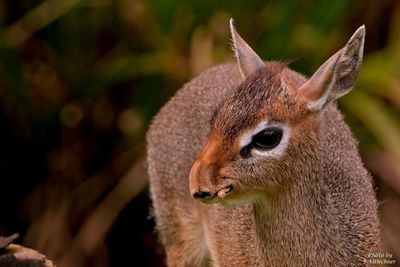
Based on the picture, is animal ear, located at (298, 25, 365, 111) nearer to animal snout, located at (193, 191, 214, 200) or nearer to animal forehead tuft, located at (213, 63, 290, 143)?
animal forehead tuft, located at (213, 63, 290, 143)

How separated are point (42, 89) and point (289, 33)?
190 centimetres

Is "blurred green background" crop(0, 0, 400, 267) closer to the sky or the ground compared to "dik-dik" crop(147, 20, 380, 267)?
closer to the sky

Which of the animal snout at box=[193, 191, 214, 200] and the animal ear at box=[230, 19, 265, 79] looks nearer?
the animal snout at box=[193, 191, 214, 200]

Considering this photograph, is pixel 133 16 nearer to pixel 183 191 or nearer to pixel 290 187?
pixel 183 191

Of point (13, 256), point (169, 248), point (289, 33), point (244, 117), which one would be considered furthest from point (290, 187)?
point (289, 33)

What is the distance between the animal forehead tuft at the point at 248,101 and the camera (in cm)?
382

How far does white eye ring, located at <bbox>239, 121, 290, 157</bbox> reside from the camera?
3.78 m

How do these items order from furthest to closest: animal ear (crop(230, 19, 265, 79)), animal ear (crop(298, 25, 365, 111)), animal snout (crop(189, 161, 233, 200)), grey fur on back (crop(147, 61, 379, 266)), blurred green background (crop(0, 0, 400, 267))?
blurred green background (crop(0, 0, 400, 267)), animal ear (crop(230, 19, 265, 79)), grey fur on back (crop(147, 61, 379, 266)), animal ear (crop(298, 25, 365, 111)), animal snout (crop(189, 161, 233, 200))

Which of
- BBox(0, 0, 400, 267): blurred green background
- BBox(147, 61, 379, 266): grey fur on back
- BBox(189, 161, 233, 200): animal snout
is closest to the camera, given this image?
BBox(189, 161, 233, 200): animal snout

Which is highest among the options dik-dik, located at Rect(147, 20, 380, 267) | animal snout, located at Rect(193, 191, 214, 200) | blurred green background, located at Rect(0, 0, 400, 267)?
blurred green background, located at Rect(0, 0, 400, 267)

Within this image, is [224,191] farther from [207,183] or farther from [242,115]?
[242,115]

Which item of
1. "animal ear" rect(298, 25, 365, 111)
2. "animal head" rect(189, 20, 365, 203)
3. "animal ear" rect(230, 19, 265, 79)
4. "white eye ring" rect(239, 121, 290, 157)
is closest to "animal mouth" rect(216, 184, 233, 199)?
"animal head" rect(189, 20, 365, 203)

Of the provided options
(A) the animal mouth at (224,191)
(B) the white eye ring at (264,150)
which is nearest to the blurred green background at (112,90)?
(B) the white eye ring at (264,150)

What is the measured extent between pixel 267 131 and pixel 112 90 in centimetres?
347
